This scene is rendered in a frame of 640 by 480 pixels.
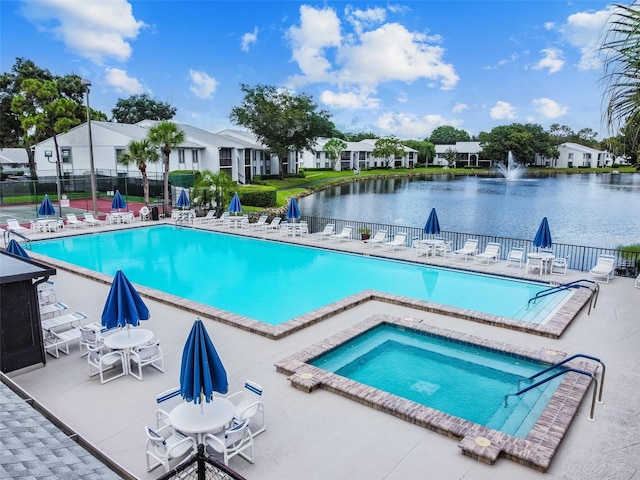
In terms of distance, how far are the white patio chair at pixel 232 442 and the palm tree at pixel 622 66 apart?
580cm

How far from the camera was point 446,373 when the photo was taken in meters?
8.93

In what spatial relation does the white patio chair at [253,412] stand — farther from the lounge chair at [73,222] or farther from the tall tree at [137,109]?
the tall tree at [137,109]

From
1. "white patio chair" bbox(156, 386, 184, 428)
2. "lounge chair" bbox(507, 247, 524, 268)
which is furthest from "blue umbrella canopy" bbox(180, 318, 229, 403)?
"lounge chair" bbox(507, 247, 524, 268)

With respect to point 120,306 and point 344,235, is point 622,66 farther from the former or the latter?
point 344,235

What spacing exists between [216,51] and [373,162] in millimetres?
54508

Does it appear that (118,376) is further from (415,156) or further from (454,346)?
(415,156)

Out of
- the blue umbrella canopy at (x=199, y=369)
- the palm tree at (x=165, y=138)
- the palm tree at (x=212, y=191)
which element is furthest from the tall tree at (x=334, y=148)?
the blue umbrella canopy at (x=199, y=369)

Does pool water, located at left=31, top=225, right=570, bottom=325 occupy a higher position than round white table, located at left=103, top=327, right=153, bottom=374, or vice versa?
round white table, located at left=103, top=327, right=153, bottom=374

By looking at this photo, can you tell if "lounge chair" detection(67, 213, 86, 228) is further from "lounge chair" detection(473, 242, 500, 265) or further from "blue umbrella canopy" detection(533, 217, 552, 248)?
"blue umbrella canopy" detection(533, 217, 552, 248)

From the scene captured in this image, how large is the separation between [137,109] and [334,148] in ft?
117

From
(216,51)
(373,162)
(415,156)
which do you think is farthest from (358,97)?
(216,51)

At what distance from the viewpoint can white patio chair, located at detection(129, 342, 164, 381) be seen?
820 cm

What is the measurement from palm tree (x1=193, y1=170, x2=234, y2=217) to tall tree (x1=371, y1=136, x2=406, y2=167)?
71405 mm

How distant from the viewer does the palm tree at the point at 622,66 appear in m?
5.38
